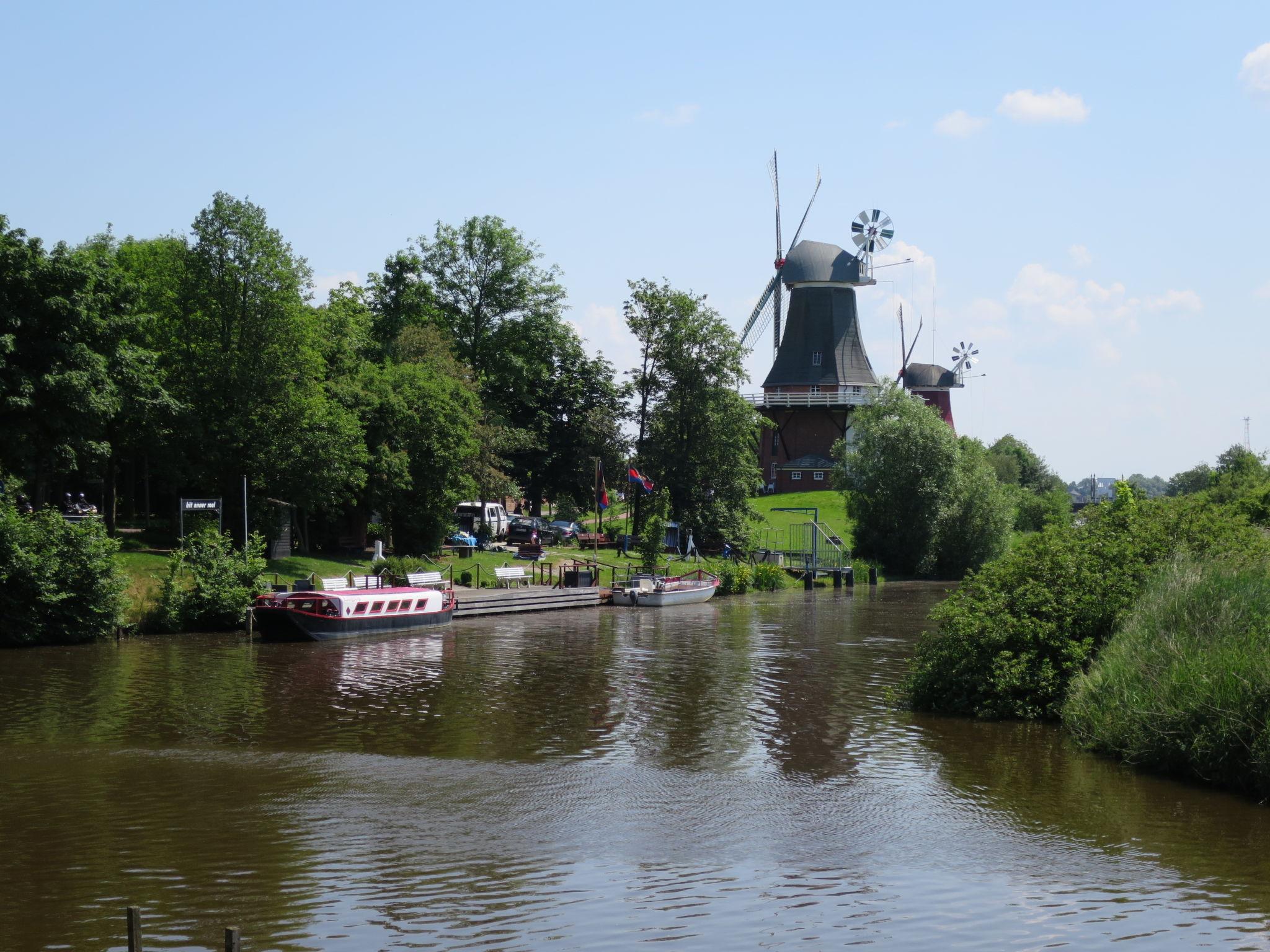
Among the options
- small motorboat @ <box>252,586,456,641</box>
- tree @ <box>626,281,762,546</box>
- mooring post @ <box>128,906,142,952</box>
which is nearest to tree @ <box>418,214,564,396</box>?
tree @ <box>626,281,762,546</box>

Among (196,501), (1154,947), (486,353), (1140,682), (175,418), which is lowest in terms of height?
(1154,947)

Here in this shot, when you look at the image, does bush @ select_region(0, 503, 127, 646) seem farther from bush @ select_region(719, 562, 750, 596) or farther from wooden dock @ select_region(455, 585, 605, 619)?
bush @ select_region(719, 562, 750, 596)

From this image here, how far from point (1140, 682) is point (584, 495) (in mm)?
63091

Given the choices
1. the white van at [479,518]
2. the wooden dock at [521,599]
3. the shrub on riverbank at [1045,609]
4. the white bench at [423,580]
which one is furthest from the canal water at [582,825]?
the white van at [479,518]

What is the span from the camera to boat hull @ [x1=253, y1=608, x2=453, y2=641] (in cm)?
3744

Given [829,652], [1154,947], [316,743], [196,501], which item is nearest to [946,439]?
[829,652]

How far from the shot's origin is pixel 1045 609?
2283 cm

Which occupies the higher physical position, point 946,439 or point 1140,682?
point 946,439

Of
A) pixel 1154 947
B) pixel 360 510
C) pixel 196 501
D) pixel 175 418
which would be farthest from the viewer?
pixel 360 510

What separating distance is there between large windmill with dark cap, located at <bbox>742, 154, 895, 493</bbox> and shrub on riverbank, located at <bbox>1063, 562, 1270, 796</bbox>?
73.1 meters

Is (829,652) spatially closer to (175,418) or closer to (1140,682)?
(1140,682)

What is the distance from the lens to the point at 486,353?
75.0 meters

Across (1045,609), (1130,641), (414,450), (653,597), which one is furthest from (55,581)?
(1130,641)

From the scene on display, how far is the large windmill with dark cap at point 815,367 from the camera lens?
94.8 m
